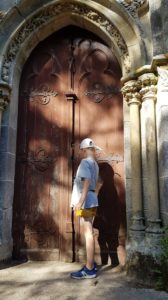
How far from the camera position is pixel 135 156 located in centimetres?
319

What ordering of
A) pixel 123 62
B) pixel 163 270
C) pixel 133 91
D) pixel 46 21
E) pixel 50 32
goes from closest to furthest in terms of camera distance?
pixel 163 270 < pixel 133 91 < pixel 123 62 < pixel 46 21 < pixel 50 32

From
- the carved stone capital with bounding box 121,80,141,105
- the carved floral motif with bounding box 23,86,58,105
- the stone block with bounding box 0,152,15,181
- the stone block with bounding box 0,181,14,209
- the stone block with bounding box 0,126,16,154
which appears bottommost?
the stone block with bounding box 0,181,14,209

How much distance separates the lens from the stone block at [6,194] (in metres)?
3.46

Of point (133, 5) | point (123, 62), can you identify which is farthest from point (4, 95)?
point (133, 5)

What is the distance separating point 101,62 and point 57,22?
0.89 metres

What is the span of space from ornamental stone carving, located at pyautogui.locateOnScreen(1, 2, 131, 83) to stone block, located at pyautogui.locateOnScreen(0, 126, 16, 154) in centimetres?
68

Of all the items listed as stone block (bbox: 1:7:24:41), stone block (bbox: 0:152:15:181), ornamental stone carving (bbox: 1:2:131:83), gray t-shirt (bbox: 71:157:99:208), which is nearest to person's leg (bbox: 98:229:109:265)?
gray t-shirt (bbox: 71:157:99:208)

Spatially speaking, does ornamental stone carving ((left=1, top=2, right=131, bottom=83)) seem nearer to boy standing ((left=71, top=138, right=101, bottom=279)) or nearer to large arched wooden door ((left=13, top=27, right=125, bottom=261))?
large arched wooden door ((left=13, top=27, right=125, bottom=261))

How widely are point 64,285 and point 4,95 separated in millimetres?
2401

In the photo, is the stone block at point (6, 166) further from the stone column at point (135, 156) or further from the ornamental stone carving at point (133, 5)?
the ornamental stone carving at point (133, 5)

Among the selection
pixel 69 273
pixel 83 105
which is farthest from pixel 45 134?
pixel 69 273

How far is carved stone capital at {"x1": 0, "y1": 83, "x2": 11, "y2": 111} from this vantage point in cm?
361

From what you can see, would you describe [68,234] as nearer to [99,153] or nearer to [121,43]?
[99,153]

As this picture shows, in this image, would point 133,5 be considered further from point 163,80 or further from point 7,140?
point 7,140
